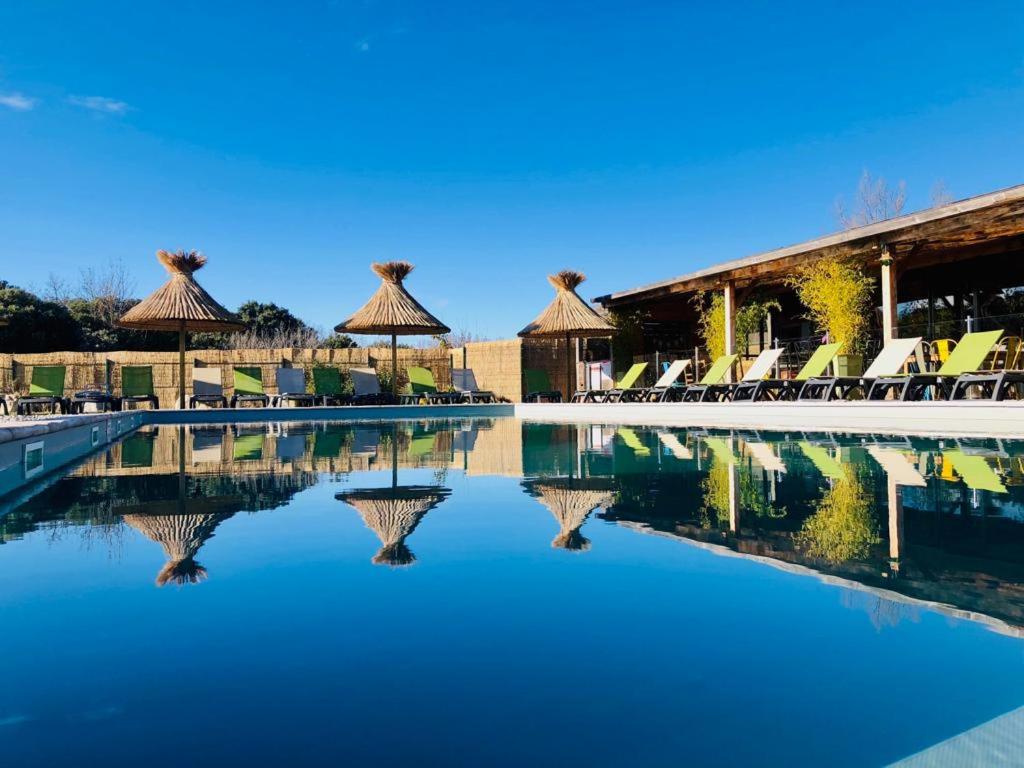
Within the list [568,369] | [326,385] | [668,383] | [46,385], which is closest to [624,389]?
[668,383]

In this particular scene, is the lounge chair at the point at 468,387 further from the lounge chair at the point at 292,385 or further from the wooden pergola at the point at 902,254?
the wooden pergola at the point at 902,254

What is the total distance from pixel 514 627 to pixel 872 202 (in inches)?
1185

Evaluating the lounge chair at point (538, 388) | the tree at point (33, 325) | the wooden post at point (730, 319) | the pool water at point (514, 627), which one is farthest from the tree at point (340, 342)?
the pool water at point (514, 627)

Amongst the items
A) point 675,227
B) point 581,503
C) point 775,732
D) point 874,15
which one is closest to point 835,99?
point 874,15

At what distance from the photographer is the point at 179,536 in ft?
9.65

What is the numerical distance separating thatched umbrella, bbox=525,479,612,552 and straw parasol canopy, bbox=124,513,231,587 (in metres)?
1.27

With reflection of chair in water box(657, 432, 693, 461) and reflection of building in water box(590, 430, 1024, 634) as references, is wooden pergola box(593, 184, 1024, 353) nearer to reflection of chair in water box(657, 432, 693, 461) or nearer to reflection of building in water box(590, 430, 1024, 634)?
reflection of chair in water box(657, 432, 693, 461)

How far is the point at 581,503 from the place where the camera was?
3697 mm

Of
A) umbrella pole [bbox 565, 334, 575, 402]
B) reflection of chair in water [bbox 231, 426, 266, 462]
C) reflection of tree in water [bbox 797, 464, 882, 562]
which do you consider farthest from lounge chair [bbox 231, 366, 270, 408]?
reflection of tree in water [bbox 797, 464, 882, 562]

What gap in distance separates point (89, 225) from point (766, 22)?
25502mm

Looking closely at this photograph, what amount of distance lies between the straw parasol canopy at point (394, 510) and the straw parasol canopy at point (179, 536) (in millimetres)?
603

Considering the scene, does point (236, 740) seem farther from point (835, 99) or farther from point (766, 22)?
point (835, 99)

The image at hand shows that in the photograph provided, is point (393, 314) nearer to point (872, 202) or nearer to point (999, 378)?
point (999, 378)

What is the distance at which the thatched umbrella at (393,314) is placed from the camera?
16500 millimetres
